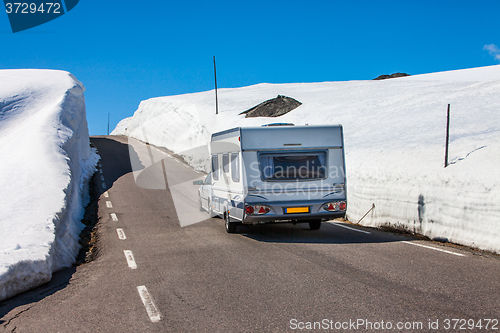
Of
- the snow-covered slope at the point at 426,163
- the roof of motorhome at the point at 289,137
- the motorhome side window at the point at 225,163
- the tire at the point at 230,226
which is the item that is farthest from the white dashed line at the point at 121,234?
the snow-covered slope at the point at 426,163

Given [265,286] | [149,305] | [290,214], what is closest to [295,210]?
[290,214]

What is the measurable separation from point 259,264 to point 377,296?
2.31 meters

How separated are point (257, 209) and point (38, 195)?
6.14 m

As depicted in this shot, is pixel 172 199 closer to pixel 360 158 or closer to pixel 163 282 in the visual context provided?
pixel 360 158

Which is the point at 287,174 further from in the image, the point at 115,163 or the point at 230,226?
the point at 115,163

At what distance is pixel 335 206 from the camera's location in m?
8.97

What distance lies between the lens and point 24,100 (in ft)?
94.4

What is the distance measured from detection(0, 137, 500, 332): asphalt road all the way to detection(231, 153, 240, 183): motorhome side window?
1479 millimetres

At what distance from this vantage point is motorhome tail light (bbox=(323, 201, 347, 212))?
891cm

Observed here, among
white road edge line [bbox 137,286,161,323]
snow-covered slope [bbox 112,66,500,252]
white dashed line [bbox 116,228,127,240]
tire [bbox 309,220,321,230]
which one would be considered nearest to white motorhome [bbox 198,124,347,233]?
tire [bbox 309,220,321,230]

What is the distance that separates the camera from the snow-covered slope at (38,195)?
598 centimetres

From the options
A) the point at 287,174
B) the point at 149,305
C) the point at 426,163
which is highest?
the point at 426,163

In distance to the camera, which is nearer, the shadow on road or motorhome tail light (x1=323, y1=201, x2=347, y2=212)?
motorhome tail light (x1=323, y1=201, x2=347, y2=212)

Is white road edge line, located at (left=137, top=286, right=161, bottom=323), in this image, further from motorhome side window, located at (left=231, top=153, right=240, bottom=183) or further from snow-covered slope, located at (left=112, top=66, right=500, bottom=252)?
snow-covered slope, located at (left=112, top=66, right=500, bottom=252)
